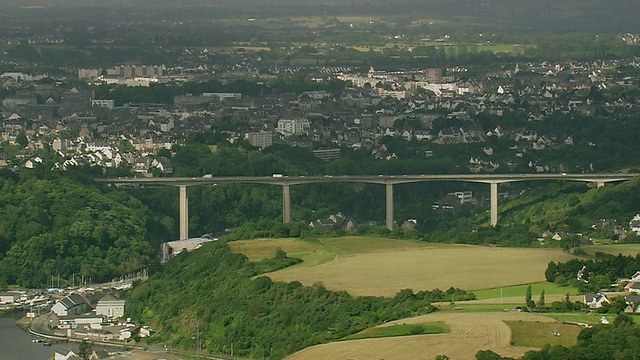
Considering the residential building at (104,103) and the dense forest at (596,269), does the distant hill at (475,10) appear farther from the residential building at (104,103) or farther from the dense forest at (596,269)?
the dense forest at (596,269)

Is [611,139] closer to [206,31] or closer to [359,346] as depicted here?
[359,346]

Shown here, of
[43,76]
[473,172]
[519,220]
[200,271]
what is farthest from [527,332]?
[43,76]

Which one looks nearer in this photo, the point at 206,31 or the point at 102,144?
the point at 102,144

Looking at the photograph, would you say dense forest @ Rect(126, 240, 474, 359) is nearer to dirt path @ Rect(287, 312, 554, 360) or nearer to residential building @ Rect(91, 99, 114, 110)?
dirt path @ Rect(287, 312, 554, 360)

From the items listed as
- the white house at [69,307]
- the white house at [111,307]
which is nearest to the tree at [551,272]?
the white house at [111,307]

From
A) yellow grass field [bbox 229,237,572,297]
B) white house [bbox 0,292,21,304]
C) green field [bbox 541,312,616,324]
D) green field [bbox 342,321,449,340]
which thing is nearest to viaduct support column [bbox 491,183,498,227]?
yellow grass field [bbox 229,237,572,297]

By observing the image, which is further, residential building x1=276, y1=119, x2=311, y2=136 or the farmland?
residential building x1=276, y1=119, x2=311, y2=136
